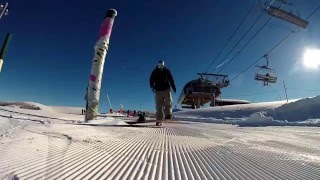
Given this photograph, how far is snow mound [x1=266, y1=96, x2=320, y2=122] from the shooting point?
985 centimetres

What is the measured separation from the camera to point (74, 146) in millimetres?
2699

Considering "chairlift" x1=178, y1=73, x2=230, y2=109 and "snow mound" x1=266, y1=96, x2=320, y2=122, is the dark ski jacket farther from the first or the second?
"chairlift" x1=178, y1=73, x2=230, y2=109

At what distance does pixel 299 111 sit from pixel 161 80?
527 cm

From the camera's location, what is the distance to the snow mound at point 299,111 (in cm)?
985

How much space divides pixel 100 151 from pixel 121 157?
282mm

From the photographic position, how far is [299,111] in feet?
34.1

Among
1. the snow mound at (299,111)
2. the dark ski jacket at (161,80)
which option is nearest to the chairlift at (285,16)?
the snow mound at (299,111)

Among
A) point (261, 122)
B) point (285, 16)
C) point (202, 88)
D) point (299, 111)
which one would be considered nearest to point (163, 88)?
point (261, 122)

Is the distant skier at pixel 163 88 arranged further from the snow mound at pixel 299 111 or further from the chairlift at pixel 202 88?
the chairlift at pixel 202 88

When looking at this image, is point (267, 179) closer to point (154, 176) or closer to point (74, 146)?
point (154, 176)

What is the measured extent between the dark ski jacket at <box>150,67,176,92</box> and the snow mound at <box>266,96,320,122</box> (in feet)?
14.6

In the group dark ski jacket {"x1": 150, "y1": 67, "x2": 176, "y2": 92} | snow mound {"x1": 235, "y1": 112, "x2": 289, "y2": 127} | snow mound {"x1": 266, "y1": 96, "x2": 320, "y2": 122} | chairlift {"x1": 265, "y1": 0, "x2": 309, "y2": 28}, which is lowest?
snow mound {"x1": 235, "y1": 112, "x2": 289, "y2": 127}

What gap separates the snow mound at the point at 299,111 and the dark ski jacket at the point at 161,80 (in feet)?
14.6

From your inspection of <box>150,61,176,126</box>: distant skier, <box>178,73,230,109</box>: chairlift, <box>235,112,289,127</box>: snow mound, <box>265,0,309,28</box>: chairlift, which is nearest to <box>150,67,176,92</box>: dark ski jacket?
<box>150,61,176,126</box>: distant skier
